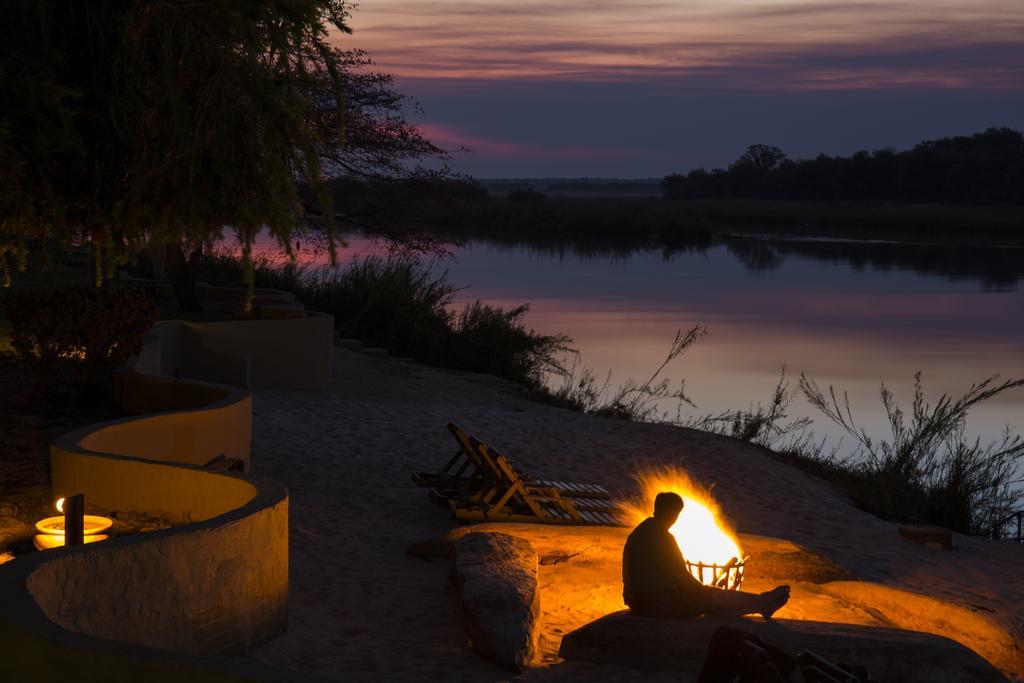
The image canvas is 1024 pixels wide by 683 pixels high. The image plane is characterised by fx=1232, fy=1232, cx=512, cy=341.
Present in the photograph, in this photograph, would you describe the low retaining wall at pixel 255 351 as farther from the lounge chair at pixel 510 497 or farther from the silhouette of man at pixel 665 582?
the silhouette of man at pixel 665 582

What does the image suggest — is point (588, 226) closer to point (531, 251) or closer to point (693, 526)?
point (531, 251)

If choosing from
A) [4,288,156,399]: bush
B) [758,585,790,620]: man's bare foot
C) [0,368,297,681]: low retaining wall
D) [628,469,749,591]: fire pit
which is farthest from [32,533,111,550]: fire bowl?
[4,288,156,399]: bush

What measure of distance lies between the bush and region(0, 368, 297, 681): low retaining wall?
7.77 ft

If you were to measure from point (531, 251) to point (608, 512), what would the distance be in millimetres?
57794

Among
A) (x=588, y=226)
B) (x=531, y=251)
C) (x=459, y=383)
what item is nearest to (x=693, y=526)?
(x=459, y=383)

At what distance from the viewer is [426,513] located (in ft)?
36.0

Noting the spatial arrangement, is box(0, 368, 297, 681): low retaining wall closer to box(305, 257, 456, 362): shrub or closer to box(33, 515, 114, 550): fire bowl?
box(33, 515, 114, 550): fire bowl

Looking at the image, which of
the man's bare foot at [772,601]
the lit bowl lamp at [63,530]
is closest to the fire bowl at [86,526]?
the lit bowl lamp at [63,530]

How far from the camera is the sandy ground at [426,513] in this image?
286 inches

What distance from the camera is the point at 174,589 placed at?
19.9ft

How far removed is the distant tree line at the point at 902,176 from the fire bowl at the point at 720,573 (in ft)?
249

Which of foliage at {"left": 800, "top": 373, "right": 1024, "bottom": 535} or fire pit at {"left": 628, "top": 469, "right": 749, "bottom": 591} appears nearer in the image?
fire pit at {"left": 628, "top": 469, "right": 749, "bottom": 591}

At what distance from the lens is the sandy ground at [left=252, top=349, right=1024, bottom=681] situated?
7.27 metres

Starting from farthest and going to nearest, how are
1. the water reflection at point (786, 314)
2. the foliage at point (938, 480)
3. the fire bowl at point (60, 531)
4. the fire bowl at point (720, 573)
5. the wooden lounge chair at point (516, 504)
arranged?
1. the water reflection at point (786, 314)
2. the foliage at point (938, 480)
3. the wooden lounge chair at point (516, 504)
4. the fire bowl at point (720, 573)
5. the fire bowl at point (60, 531)
